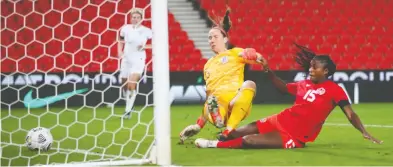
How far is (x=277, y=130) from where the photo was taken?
4883mm

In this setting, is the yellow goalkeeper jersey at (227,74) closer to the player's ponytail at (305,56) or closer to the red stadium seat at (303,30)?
the player's ponytail at (305,56)

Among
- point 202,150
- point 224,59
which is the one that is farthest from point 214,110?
point 202,150

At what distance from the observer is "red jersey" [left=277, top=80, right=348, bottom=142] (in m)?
4.72

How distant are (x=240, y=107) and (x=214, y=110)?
23cm

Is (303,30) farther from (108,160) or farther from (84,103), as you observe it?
(108,160)

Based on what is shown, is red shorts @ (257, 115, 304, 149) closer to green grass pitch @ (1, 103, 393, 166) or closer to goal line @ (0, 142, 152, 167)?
green grass pitch @ (1, 103, 393, 166)

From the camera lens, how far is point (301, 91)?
4875 mm

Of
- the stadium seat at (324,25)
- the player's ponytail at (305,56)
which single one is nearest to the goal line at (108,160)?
the player's ponytail at (305,56)

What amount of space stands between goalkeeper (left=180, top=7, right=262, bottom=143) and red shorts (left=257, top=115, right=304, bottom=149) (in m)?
0.20

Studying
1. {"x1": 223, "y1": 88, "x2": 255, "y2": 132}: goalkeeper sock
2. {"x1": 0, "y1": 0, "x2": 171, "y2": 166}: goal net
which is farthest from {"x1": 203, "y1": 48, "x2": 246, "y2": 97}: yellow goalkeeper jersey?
{"x1": 0, "y1": 0, "x2": 171, "y2": 166}: goal net

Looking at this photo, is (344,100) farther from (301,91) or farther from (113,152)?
(113,152)

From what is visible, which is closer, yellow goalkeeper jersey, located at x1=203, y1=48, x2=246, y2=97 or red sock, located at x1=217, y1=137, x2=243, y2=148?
red sock, located at x1=217, y1=137, x2=243, y2=148

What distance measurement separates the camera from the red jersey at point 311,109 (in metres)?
4.72

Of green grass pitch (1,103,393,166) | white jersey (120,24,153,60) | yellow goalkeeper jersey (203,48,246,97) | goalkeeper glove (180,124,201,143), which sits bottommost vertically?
green grass pitch (1,103,393,166)
